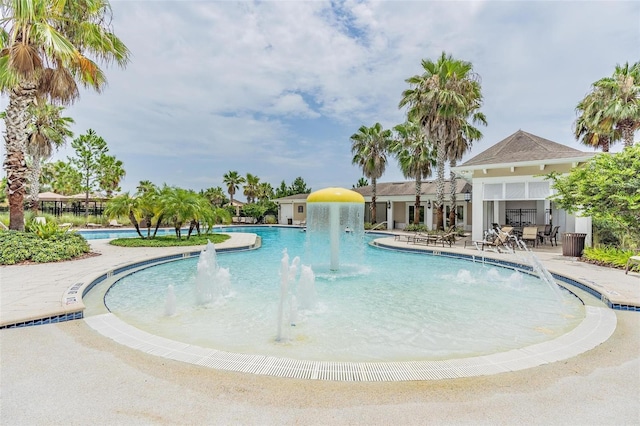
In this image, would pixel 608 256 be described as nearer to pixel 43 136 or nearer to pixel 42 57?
pixel 42 57

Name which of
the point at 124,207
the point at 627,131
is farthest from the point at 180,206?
the point at 627,131

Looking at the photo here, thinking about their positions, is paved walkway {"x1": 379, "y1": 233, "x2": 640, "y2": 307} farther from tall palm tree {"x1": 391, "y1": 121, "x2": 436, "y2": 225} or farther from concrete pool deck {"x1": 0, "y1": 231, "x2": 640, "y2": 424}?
tall palm tree {"x1": 391, "y1": 121, "x2": 436, "y2": 225}

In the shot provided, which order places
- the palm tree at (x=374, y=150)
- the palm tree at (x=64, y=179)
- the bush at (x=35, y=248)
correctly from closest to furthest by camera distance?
the bush at (x=35, y=248) → the palm tree at (x=374, y=150) → the palm tree at (x=64, y=179)

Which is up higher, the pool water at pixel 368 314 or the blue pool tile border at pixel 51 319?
the blue pool tile border at pixel 51 319

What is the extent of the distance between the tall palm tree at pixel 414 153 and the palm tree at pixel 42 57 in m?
20.4

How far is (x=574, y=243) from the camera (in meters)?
12.8

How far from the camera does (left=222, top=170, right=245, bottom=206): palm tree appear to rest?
153 ft

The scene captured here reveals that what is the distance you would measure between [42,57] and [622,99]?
2834 centimetres

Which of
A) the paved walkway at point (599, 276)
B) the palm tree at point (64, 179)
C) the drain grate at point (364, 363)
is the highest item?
the palm tree at point (64, 179)

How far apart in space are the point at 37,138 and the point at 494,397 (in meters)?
31.7

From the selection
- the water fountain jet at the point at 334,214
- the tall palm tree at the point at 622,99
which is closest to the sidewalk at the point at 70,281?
the water fountain jet at the point at 334,214

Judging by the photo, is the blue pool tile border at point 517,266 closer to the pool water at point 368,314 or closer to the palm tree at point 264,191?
the pool water at point 368,314

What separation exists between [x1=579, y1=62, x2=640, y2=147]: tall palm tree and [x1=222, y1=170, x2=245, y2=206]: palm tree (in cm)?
3914

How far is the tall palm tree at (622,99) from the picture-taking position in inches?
717
